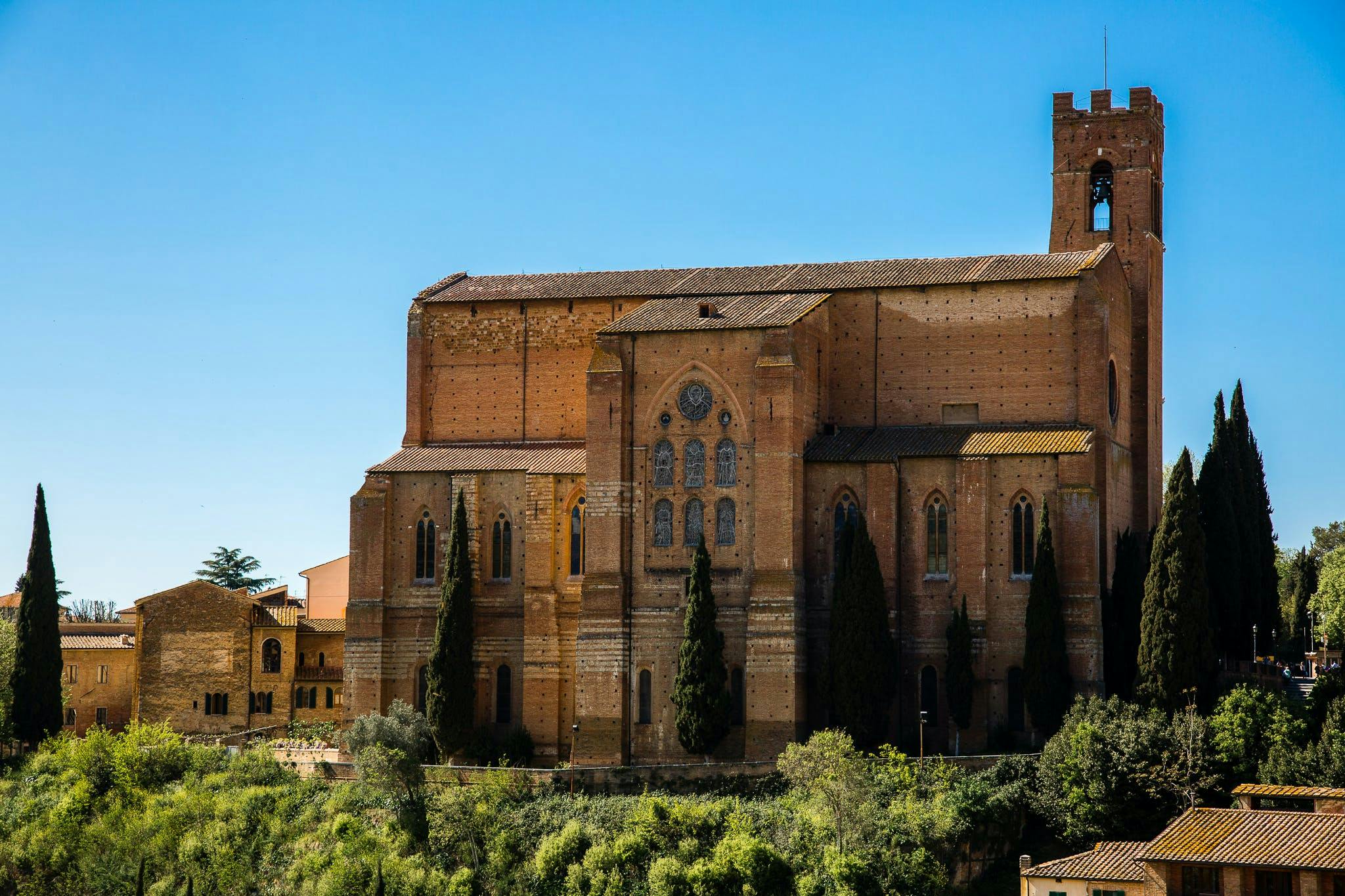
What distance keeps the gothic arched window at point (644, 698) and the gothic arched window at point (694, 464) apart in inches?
199

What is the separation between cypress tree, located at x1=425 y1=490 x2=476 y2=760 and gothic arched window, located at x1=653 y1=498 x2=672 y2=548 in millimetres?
5109

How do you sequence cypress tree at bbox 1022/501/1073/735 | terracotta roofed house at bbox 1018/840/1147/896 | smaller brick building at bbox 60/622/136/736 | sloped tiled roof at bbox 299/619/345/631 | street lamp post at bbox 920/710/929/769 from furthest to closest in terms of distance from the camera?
smaller brick building at bbox 60/622/136/736 < sloped tiled roof at bbox 299/619/345/631 < cypress tree at bbox 1022/501/1073/735 < street lamp post at bbox 920/710/929/769 < terracotta roofed house at bbox 1018/840/1147/896

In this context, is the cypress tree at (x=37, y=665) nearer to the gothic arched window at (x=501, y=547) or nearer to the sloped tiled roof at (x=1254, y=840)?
the gothic arched window at (x=501, y=547)

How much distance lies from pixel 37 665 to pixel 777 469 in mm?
21295

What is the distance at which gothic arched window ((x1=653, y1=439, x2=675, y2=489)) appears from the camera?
5275cm

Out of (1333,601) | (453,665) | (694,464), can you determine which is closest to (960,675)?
(694,464)

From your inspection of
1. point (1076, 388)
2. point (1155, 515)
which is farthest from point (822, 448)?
point (1155, 515)

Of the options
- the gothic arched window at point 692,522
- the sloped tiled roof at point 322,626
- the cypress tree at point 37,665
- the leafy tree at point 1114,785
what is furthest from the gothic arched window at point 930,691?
the cypress tree at point 37,665

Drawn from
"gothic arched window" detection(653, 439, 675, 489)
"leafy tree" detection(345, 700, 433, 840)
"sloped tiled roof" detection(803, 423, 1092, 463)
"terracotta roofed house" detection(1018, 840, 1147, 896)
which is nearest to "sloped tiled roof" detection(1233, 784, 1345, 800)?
"terracotta roofed house" detection(1018, 840, 1147, 896)

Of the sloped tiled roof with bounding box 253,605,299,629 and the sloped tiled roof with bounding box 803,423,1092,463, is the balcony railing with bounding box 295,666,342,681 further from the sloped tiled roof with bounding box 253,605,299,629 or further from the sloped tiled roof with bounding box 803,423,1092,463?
the sloped tiled roof with bounding box 803,423,1092,463

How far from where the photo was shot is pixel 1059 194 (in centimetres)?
5656

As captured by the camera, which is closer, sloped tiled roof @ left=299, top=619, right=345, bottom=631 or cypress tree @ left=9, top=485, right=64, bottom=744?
cypress tree @ left=9, top=485, right=64, bottom=744

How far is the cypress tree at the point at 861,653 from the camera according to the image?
161 ft

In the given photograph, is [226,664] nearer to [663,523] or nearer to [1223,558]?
[663,523]
